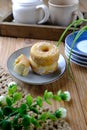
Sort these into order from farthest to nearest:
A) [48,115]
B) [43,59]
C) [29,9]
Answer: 1. [29,9]
2. [43,59]
3. [48,115]

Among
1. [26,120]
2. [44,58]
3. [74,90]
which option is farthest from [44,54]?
[26,120]

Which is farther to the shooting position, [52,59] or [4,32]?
[4,32]

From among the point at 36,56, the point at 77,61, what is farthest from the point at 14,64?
the point at 77,61

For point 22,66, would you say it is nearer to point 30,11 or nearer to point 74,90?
point 74,90

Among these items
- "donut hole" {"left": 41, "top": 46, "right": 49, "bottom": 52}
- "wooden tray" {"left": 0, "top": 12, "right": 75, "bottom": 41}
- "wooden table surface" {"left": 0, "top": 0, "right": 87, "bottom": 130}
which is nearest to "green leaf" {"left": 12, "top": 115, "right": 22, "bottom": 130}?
"wooden table surface" {"left": 0, "top": 0, "right": 87, "bottom": 130}

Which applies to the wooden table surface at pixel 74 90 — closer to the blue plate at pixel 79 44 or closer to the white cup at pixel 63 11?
the blue plate at pixel 79 44

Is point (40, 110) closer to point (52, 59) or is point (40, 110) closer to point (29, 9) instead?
point (52, 59)
